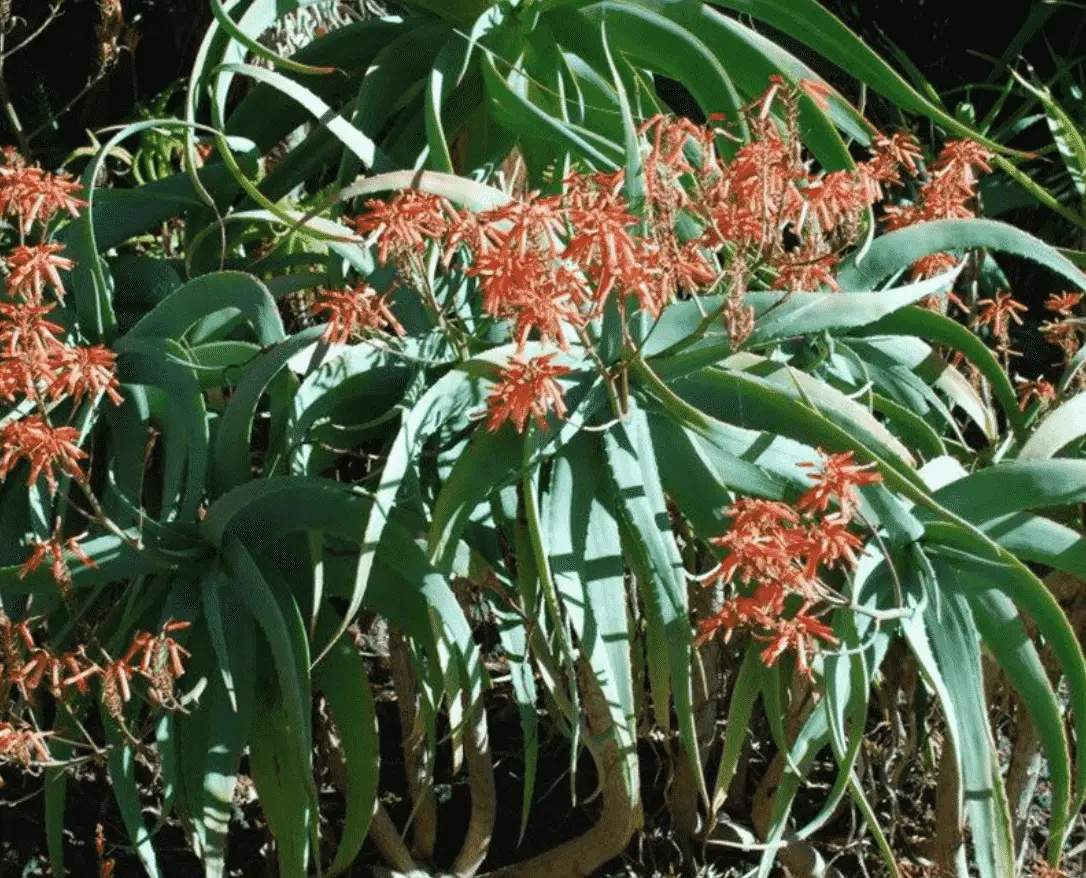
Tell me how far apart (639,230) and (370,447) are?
736 mm

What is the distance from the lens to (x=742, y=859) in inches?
98.9

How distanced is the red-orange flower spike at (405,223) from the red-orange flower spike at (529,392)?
0.52ft

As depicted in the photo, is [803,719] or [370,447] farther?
[370,447]

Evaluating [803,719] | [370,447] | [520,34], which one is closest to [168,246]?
[370,447]

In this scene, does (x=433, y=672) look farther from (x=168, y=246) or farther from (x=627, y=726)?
(x=168, y=246)

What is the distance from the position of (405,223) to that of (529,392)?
0.21 metres

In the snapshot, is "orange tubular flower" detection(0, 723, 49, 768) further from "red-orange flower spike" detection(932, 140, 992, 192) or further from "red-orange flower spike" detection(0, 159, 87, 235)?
"red-orange flower spike" detection(932, 140, 992, 192)

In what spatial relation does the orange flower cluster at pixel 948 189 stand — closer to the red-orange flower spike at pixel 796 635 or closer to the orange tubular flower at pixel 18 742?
the red-orange flower spike at pixel 796 635

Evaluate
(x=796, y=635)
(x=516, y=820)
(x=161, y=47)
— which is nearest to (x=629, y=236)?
(x=796, y=635)

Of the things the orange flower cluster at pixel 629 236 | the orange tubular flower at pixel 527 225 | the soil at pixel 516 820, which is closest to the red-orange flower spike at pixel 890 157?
the orange flower cluster at pixel 629 236

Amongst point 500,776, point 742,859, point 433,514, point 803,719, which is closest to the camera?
point 433,514

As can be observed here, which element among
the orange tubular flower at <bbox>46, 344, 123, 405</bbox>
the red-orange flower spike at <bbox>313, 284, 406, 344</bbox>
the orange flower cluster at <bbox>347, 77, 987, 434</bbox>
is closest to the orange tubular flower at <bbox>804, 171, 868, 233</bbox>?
the orange flower cluster at <bbox>347, 77, 987, 434</bbox>

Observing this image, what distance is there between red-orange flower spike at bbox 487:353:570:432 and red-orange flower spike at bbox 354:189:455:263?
0.16 m

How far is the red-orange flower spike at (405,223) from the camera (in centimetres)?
172
